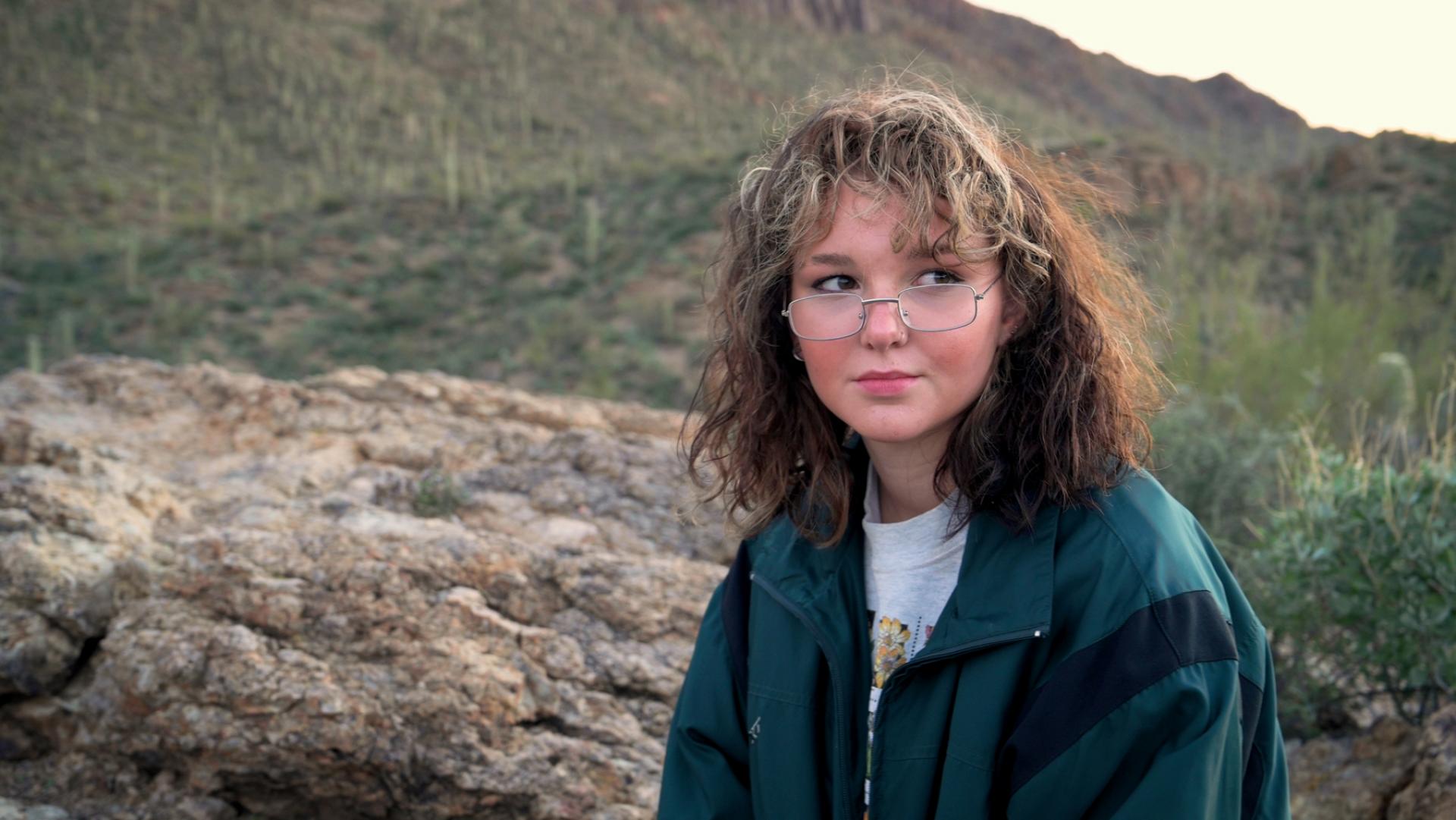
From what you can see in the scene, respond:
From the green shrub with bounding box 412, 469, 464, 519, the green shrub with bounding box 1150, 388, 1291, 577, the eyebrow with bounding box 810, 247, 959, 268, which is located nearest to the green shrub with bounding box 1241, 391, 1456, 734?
the green shrub with bounding box 1150, 388, 1291, 577

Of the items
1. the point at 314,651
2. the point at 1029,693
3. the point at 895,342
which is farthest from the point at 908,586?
the point at 314,651

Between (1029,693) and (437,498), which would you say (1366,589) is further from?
(437,498)

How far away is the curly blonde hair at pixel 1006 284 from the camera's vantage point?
157 centimetres

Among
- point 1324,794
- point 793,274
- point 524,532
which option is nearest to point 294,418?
point 524,532

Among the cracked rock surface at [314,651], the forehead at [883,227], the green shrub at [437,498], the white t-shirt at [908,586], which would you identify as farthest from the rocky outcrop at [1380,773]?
the green shrub at [437,498]

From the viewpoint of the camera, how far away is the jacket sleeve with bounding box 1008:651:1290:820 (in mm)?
1302

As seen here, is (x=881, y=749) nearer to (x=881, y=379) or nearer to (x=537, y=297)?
(x=881, y=379)

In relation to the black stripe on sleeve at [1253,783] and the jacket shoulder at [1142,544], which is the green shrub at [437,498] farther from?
the black stripe on sleeve at [1253,783]

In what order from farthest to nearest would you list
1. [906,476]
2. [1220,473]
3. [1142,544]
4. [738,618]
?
[1220,473]
[738,618]
[906,476]
[1142,544]

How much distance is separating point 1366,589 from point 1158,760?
2095 mm

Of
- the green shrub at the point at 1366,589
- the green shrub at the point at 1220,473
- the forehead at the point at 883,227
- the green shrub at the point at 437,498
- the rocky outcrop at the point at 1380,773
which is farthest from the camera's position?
the green shrub at the point at 1220,473

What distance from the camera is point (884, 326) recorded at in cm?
157

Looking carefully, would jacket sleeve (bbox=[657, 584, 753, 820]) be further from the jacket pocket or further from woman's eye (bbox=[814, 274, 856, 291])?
woman's eye (bbox=[814, 274, 856, 291])

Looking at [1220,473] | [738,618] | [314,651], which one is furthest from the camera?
[1220,473]
